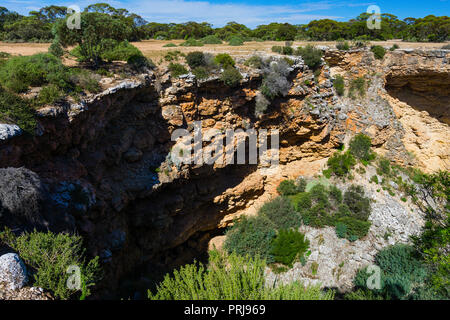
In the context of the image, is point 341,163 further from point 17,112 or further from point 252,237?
point 17,112

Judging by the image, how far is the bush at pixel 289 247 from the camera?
1199 centimetres

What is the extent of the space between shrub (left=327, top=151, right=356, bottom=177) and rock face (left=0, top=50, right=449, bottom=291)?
1.83 ft

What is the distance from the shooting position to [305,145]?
51.1 ft

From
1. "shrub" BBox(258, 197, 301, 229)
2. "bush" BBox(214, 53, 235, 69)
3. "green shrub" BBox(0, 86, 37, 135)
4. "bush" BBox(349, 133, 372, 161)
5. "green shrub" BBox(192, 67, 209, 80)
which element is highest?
"bush" BBox(214, 53, 235, 69)

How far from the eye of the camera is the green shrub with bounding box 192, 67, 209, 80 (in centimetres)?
1161

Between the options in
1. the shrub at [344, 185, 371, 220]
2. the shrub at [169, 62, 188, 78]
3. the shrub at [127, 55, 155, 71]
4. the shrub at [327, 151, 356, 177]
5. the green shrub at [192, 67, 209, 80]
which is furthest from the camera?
the shrub at [327, 151, 356, 177]

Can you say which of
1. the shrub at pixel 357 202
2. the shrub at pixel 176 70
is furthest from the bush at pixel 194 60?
the shrub at pixel 357 202

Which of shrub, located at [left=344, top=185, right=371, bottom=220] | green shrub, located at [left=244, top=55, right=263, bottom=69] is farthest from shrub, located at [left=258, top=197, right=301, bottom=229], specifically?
green shrub, located at [left=244, top=55, right=263, bottom=69]

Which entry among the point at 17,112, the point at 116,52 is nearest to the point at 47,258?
the point at 17,112

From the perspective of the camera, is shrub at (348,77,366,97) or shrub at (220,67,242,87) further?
shrub at (348,77,366,97)

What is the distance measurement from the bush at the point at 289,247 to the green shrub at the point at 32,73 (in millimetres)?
11730

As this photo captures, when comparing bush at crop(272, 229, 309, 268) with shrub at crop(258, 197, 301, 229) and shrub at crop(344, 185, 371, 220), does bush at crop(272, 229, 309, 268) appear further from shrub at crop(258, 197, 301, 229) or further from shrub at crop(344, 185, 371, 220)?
shrub at crop(344, 185, 371, 220)

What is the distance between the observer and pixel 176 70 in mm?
11531

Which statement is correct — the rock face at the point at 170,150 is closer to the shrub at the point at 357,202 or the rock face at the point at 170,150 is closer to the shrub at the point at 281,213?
the shrub at the point at 281,213
